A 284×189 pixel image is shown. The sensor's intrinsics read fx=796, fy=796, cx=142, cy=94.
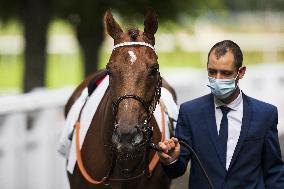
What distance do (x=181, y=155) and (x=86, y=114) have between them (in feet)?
4.66

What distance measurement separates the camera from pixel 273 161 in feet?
15.3

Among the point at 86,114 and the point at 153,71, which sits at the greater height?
the point at 153,71

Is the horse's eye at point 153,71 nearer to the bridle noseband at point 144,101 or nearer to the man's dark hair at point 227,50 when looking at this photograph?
the bridle noseband at point 144,101

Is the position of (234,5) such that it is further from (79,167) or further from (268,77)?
(79,167)

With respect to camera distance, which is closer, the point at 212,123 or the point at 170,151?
the point at 170,151

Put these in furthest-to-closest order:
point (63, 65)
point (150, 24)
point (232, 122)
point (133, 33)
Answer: point (63, 65) < point (150, 24) < point (133, 33) < point (232, 122)

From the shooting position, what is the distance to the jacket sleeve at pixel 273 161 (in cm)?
461

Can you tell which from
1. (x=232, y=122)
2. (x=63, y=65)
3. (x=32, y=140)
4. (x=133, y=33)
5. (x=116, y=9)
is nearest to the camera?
(x=232, y=122)

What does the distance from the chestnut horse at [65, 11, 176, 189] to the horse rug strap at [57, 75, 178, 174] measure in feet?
0.42

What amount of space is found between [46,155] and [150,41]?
12.6 ft

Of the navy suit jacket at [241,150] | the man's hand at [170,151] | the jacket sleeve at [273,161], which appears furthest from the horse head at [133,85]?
the jacket sleeve at [273,161]

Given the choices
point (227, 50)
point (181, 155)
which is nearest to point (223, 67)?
point (227, 50)

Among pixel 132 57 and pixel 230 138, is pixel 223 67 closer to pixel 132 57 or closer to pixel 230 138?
pixel 230 138

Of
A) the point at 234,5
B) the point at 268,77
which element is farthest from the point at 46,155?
the point at 234,5
